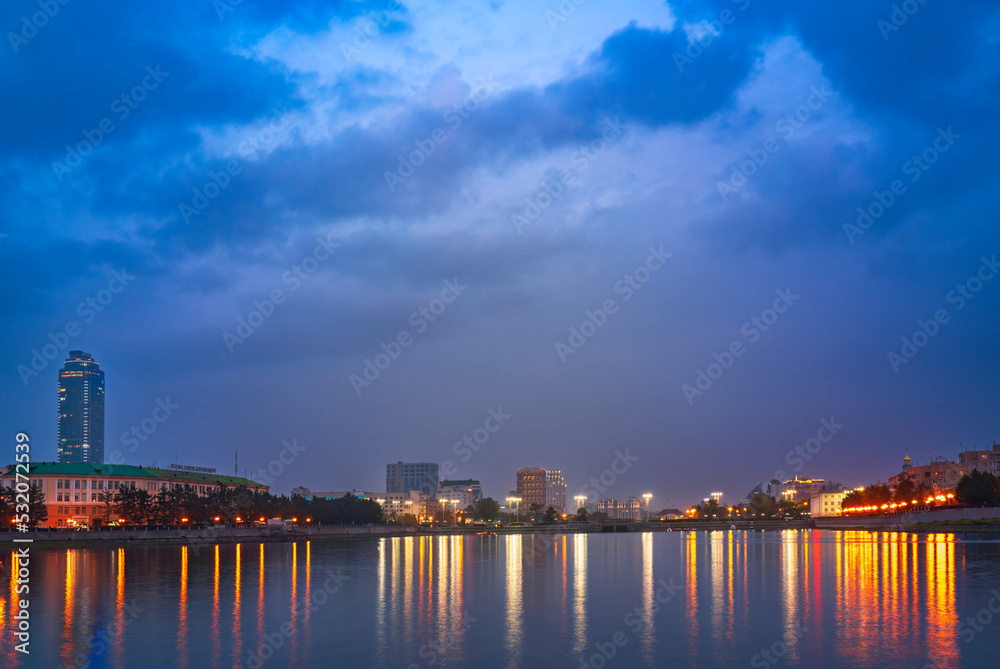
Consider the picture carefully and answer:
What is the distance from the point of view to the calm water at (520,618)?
70.9 feet

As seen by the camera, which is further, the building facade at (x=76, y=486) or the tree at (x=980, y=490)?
the building facade at (x=76, y=486)

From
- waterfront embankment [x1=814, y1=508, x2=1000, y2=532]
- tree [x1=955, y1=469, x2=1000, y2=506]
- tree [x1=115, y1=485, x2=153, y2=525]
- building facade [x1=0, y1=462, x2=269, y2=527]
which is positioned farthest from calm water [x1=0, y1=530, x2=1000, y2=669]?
building facade [x1=0, y1=462, x2=269, y2=527]

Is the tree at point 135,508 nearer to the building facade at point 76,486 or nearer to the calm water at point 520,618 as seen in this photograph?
the building facade at point 76,486

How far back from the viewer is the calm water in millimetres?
21609

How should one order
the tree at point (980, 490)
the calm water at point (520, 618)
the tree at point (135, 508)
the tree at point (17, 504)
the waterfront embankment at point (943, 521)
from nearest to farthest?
the calm water at point (520, 618)
the tree at point (17, 504)
the waterfront embankment at point (943, 521)
the tree at point (135, 508)
the tree at point (980, 490)

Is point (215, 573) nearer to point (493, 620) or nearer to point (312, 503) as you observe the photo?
point (493, 620)

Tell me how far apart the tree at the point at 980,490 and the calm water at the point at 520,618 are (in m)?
90.4

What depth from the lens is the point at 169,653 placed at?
22297 millimetres

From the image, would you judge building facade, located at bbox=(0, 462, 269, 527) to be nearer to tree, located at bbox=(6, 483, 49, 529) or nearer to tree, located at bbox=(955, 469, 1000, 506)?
tree, located at bbox=(6, 483, 49, 529)

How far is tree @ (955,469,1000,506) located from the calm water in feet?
297

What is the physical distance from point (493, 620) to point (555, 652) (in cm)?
624

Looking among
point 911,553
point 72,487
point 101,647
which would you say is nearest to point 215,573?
point 101,647

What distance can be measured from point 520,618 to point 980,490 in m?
125

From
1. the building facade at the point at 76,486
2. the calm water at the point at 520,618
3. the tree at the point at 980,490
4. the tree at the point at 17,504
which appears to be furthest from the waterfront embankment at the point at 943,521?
the tree at the point at 17,504
